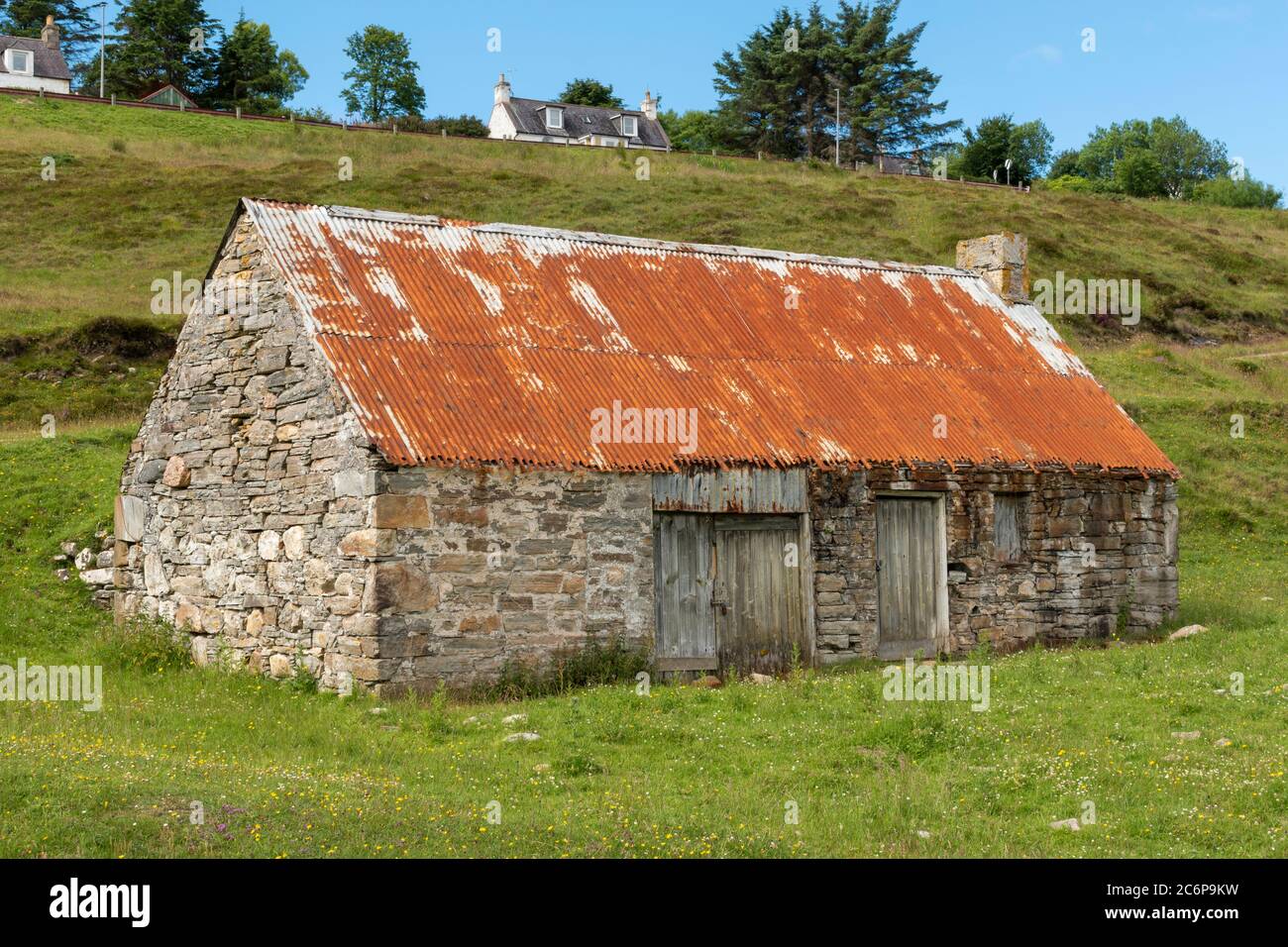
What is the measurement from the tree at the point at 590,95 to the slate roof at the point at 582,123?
181 inches

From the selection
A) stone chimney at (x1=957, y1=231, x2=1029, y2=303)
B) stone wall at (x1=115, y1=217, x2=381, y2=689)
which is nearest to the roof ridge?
stone chimney at (x1=957, y1=231, x2=1029, y2=303)

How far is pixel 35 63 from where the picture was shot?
65.5 m

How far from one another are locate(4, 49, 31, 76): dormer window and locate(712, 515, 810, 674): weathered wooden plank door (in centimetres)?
6250

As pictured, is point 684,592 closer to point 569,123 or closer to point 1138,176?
point 569,123

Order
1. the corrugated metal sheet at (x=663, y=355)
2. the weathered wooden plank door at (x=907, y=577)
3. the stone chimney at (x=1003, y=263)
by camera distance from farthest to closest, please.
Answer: the stone chimney at (x=1003, y=263)
the weathered wooden plank door at (x=907, y=577)
the corrugated metal sheet at (x=663, y=355)

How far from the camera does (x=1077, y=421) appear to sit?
19312mm

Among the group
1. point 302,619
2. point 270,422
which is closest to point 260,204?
point 270,422

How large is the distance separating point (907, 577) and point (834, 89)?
54.9m

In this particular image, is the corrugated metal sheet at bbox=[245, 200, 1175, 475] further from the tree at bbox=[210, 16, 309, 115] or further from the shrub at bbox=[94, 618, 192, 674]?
the tree at bbox=[210, 16, 309, 115]

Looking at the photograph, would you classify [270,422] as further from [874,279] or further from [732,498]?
[874,279]

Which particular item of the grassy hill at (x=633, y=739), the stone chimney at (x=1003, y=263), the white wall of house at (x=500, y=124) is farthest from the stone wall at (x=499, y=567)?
the white wall of house at (x=500, y=124)

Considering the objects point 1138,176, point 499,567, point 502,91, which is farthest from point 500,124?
point 499,567

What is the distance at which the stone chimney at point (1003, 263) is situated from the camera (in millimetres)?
22031

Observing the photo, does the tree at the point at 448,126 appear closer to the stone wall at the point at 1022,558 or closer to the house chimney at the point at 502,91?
the house chimney at the point at 502,91
